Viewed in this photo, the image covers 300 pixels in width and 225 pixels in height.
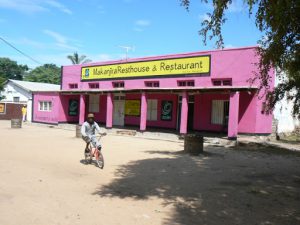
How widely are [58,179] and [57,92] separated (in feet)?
72.1

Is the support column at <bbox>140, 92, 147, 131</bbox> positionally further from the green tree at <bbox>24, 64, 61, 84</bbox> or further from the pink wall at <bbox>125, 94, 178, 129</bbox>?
the green tree at <bbox>24, 64, 61, 84</bbox>

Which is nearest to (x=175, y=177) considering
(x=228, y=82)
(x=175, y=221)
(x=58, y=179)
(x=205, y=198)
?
(x=205, y=198)

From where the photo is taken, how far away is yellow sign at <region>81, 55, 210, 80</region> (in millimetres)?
23250

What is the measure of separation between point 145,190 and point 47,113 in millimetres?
24731

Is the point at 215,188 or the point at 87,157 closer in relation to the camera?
the point at 215,188

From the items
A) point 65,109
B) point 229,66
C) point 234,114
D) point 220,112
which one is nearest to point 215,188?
point 234,114

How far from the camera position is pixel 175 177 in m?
10.0

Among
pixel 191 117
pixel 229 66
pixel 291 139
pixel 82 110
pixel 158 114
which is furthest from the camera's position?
pixel 82 110

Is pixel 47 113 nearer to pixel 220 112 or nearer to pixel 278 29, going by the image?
pixel 220 112

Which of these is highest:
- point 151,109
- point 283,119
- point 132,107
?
point 132,107

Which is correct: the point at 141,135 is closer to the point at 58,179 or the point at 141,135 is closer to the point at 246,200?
the point at 58,179

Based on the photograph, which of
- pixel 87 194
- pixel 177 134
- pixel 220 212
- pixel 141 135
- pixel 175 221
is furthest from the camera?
pixel 141 135

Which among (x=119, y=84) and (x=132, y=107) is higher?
(x=119, y=84)

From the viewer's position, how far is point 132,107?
91.9 ft
